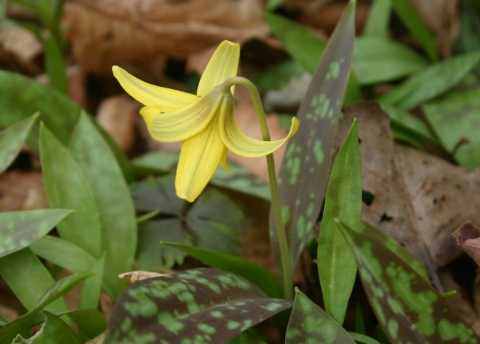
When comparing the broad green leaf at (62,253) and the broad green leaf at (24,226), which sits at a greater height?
the broad green leaf at (24,226)

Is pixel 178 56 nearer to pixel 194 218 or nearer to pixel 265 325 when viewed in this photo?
pixel 194 218

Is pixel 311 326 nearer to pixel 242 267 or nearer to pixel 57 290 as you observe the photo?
pixel 242 267

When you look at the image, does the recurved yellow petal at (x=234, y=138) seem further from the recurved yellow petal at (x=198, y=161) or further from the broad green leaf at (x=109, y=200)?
the broad green leaf at (x=109, y=200)

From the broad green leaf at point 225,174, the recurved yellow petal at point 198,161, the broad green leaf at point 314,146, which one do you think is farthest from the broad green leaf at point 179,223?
the recurved yellow petal at point 198,161

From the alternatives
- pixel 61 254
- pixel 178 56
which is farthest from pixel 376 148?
pixel 178 56

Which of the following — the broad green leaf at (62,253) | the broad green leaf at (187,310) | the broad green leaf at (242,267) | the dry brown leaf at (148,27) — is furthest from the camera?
the dry brown leaf at (148,27)

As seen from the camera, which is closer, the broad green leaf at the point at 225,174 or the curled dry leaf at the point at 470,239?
the curled dry leaf at the point at 470,239

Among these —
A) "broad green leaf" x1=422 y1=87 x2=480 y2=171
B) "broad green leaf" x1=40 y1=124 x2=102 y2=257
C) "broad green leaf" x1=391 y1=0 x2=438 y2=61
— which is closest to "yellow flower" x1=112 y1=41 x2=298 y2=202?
"broad green leaf" x1=40 y1=124 x2=102 y2=257
